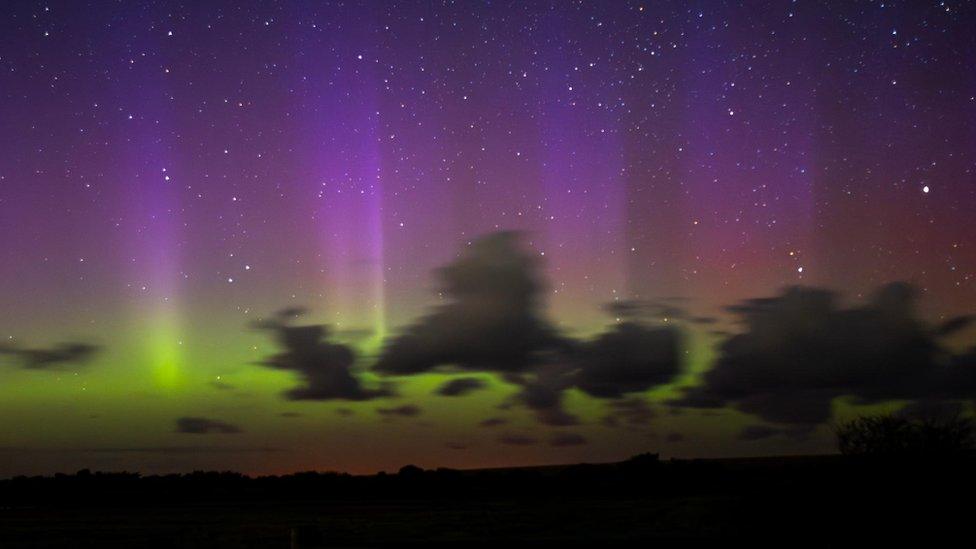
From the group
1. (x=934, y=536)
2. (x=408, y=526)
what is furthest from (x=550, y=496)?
(x=934, y=536)

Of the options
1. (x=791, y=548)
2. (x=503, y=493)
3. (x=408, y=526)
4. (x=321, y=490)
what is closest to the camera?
(x=791, y=548)

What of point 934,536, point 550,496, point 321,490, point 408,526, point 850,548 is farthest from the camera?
point 321,490

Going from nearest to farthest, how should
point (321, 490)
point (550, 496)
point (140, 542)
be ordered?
point (140, 542) < point (550, 496) < point (321, 490)

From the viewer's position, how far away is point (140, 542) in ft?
104

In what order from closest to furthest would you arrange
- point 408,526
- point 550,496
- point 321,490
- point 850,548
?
1. point 850,548
2. point 408,526
3. point 550,496
4. point 321,490

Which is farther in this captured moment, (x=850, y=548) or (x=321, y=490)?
(x=321, y=490)

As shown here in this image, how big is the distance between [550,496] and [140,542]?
37477 millimetres

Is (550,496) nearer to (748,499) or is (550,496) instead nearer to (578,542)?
(748,499)

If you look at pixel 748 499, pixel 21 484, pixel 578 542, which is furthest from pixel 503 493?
pixel 578 542

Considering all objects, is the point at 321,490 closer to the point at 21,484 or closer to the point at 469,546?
the point at 21,484

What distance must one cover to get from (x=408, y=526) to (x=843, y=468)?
17610 millimetres

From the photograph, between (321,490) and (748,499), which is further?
(321,490)

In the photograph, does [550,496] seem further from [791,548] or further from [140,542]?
[791,548]

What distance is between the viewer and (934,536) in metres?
21.3
